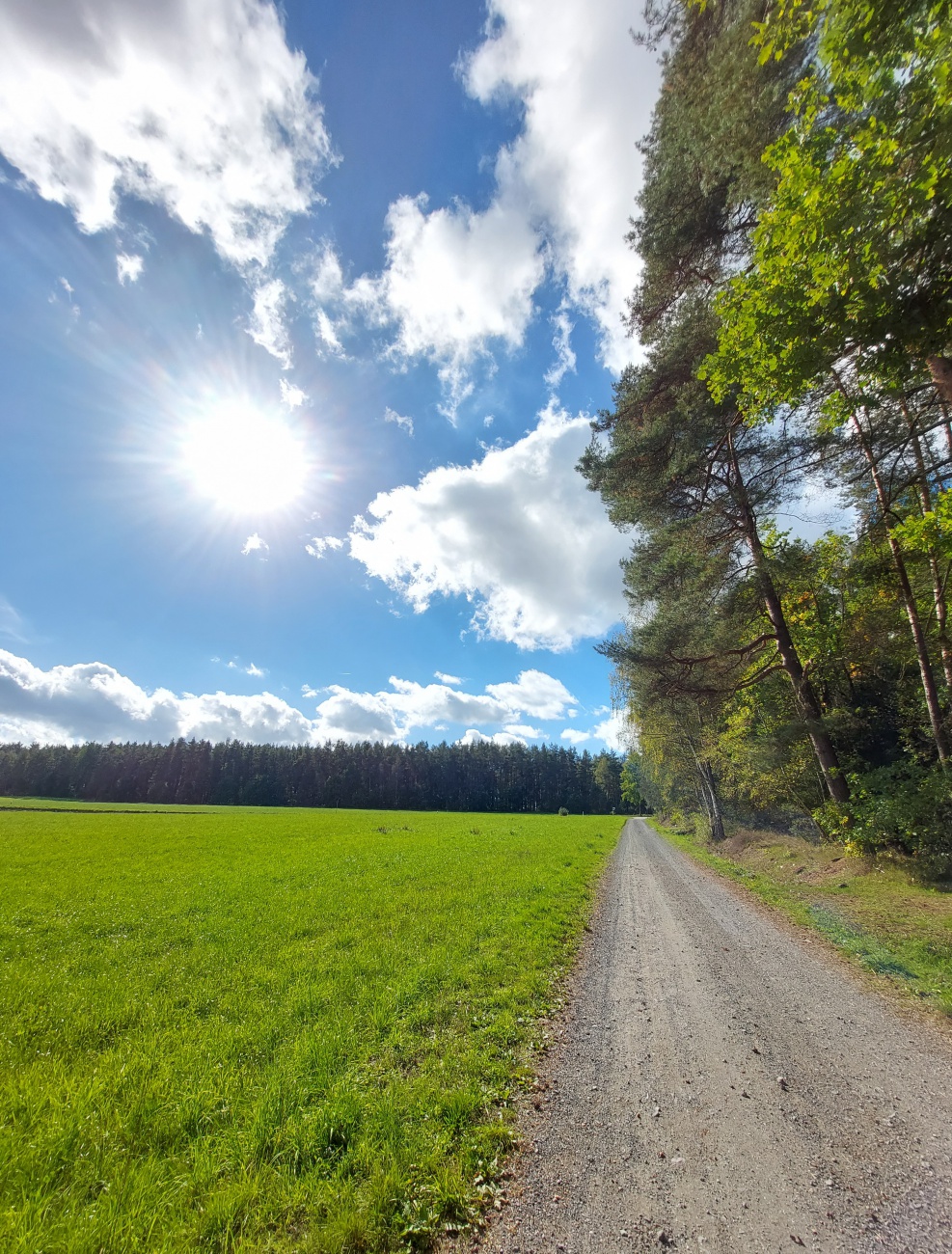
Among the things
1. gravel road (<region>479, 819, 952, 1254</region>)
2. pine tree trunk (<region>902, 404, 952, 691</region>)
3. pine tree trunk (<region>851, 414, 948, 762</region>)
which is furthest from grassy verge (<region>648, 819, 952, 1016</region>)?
pine tree trunk (<region>902, 404, 952, 691</region>)

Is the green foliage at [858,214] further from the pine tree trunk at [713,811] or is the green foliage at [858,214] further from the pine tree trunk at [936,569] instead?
the pine tree trunk at [713,811]

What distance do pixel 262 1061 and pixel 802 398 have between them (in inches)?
507

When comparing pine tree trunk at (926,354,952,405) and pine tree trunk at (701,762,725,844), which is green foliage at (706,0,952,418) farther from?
pine tree trunk at (701,762,725,844)

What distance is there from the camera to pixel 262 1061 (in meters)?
5.13

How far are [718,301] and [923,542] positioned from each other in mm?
6036

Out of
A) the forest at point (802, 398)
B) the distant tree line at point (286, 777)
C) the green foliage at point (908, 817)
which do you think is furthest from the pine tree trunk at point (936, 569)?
the distant tree line at point (286, 777)

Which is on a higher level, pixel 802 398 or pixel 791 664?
pixel 802 398

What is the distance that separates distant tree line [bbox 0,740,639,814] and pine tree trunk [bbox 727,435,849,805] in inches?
3804

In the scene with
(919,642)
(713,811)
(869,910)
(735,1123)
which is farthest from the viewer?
(713,811)

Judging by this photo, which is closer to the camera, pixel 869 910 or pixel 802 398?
pixel 802 398

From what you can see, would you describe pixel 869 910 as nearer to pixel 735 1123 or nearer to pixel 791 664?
pixel 791 664

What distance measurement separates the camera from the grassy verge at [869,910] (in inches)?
282

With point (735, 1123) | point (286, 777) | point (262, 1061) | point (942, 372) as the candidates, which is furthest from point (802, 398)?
point (286, 777)

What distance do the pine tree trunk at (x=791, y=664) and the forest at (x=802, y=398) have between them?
8 centimetres
